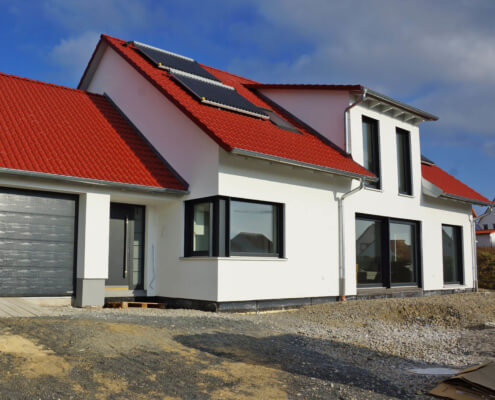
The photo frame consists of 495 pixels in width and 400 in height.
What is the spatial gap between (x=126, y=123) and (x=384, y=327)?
7.93 meters

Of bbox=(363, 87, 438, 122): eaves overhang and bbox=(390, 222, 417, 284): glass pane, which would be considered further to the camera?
bbox=(390, 222, 417, 284): glass pane

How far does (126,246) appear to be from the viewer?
11383 millimetres

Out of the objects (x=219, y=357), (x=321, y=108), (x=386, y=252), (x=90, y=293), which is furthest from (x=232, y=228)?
(x=386, y=252)

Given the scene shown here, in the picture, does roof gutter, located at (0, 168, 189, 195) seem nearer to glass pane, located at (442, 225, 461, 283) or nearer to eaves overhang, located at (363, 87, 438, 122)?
eaves overhang, located at (363, 87, 438, 122)

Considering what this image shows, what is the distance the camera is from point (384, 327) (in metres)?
9.54

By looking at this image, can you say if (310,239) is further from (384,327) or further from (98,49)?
(98,49)

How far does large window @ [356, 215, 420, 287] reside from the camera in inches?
534

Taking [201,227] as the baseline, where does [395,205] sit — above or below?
above

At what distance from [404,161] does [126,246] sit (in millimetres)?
8660

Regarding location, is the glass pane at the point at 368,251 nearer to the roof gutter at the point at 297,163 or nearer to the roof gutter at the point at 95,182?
the roof gutter at the point at 297,163

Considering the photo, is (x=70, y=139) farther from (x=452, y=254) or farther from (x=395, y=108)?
(x=452, y=254)

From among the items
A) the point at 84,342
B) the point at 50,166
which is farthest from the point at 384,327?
the point at 50,166

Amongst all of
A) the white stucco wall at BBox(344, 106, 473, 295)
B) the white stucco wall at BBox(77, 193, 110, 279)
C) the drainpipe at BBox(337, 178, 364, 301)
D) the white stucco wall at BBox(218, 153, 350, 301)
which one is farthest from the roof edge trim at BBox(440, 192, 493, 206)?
the white stucco wall at BBox(77, 193, 110, 279)

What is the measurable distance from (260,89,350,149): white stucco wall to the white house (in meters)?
0.04
